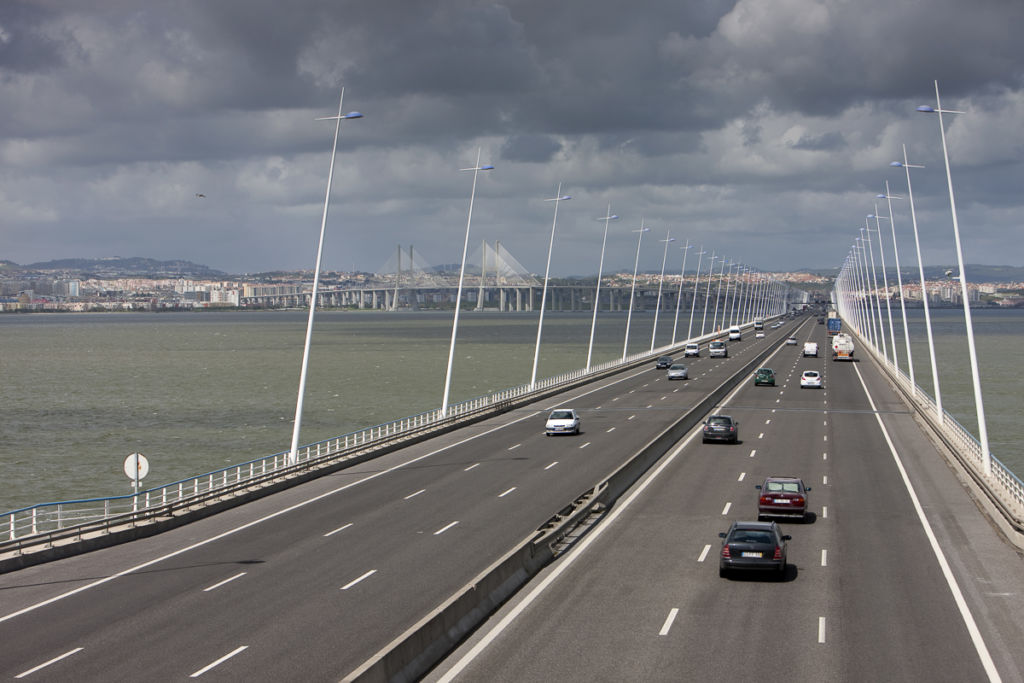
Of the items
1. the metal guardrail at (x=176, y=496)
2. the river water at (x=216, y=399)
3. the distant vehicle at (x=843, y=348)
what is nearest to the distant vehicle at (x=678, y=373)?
the metal guardrail at (x=176, y=496)

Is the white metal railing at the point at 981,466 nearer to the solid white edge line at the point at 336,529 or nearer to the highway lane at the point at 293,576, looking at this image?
the highway lane at the point at 293,576

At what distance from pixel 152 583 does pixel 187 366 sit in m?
126

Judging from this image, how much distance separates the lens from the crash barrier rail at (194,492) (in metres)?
26.8

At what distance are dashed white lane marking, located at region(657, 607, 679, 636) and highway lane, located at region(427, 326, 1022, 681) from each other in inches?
1.7

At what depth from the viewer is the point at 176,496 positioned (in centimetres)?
4438

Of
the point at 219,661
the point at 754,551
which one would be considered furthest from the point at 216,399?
the point at 219,661

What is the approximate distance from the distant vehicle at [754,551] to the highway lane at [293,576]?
17.2 feet

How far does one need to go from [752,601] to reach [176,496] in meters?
28.6

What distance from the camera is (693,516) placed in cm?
3108

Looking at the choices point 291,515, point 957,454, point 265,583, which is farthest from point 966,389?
point 265,583

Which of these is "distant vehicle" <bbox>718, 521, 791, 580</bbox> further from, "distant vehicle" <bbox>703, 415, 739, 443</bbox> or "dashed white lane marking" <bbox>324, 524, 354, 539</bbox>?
"distant vehicle" <bbox>703, 415, 739, 443</bbox>

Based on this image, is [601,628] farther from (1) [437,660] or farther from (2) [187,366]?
(2) [187,366]

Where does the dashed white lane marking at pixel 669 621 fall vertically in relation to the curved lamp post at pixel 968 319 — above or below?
below

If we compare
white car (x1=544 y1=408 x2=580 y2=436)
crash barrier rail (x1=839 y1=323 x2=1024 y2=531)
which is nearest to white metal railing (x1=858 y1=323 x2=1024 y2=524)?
crash barrier rail (x1=839 y1=323 x2=1024 y2=531)
